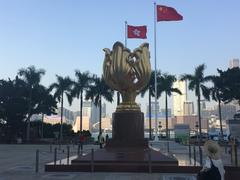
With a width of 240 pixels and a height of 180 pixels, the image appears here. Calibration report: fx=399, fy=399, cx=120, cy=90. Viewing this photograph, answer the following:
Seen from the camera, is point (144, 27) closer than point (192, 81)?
Yes

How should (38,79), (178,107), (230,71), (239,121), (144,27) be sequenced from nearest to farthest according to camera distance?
(144,27) → (239,121) → (230,71) → (38,79) → (178,107)

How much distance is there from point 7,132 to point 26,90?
7.10m

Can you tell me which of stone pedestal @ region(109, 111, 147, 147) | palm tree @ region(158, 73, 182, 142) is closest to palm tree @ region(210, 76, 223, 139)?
palm tree @ region(158, 73, 182, 142)

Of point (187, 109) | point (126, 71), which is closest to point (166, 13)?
point (126, 71)

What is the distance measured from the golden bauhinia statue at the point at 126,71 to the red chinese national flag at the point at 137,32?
443 inches

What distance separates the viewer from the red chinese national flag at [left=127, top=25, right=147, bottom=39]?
110 ft

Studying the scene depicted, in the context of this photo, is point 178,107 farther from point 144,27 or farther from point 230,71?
point 144,27

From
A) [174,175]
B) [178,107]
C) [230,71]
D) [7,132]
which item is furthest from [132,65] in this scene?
[178,107]

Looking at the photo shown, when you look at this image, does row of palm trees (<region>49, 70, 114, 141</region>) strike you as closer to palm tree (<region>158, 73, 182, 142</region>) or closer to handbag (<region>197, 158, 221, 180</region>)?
palm tree (<region>158, 73, 182, 142</region>)

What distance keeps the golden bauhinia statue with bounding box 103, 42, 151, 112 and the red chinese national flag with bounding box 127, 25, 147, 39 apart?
36.9ft

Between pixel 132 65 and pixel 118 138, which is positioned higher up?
pixel 132 65

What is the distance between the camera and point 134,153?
746 inches

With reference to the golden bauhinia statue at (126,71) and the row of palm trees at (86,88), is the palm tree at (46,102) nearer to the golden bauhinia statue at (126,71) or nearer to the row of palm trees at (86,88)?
the row of palm trees at (86,88)

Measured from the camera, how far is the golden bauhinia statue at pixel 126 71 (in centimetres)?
2194
